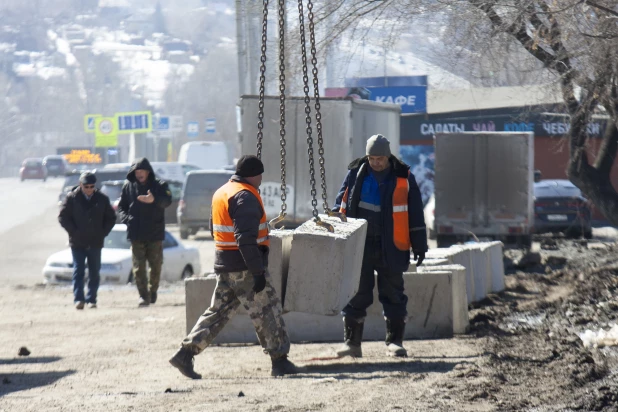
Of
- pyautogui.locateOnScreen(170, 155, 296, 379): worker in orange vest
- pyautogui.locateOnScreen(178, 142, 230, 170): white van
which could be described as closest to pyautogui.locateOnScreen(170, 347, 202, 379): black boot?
pyautogui.locateOnScreen(170, 155, 296, 379): worker in orange vest

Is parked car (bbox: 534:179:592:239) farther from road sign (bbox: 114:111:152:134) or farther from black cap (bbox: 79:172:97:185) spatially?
road sign (bbox: 114:111:152:134)

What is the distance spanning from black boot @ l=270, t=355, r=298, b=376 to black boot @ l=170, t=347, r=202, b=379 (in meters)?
0.62

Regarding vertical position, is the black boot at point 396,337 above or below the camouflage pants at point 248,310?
below

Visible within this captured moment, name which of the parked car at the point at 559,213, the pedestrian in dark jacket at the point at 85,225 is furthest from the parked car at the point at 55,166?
the pedestrian in dark jacket at the point at 85,225

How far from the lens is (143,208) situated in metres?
13.9

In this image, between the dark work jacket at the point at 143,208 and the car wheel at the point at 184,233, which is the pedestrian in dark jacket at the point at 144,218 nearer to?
the dark work jacket at the point at 143,208

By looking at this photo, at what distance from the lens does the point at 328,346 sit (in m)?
10.1

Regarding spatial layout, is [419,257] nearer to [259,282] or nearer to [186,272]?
[259,282]

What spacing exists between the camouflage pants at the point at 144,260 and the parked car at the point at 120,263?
4.09 metres

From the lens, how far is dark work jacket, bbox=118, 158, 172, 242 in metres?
13.9

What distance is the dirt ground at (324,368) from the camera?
7.07 metres

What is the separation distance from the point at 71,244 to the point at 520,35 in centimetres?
620

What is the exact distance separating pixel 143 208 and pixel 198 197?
15.7 metres

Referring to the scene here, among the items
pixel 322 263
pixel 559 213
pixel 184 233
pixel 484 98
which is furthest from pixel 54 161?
pixel 322 263
